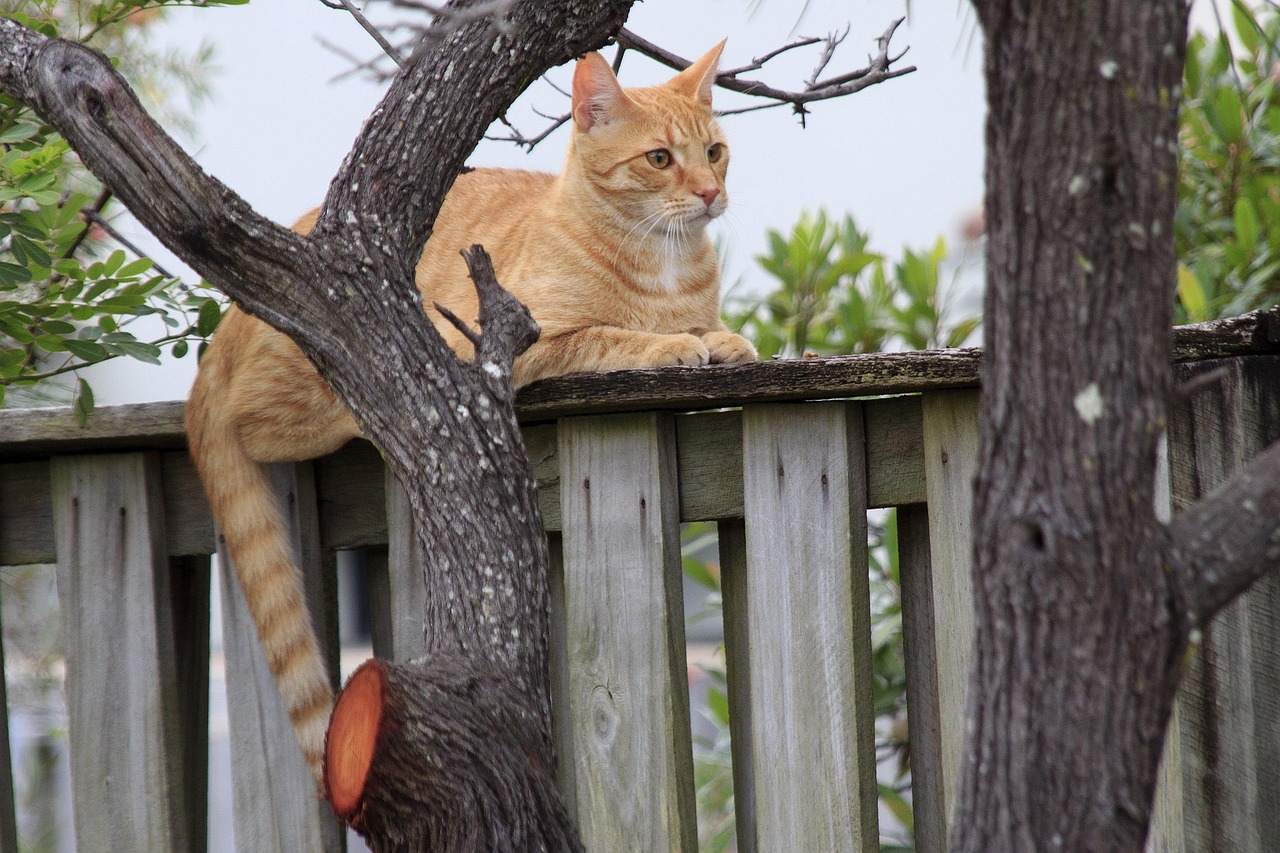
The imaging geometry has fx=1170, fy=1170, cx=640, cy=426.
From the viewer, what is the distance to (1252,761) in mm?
1618

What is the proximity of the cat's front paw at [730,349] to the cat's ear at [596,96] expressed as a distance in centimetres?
68

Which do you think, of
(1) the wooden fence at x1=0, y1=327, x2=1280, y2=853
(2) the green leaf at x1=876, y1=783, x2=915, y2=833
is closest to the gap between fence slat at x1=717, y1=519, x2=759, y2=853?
(1) the wooden fence at x1=0, y1=327, x2=1280, y2=853

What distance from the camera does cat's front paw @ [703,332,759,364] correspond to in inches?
86.9

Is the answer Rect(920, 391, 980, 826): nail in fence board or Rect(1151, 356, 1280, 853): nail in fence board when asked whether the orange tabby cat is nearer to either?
Rect(920, 391, 980, 826): nail in fence board

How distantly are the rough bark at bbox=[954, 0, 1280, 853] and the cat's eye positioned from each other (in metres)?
1.73

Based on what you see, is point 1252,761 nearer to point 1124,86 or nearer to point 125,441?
point 1124,86

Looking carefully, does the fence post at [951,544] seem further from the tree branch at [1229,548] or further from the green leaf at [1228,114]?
the green leaf at [1228,114]

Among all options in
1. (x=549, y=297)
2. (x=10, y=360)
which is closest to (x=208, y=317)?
(x=10, y=360)

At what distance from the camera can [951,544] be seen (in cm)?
171

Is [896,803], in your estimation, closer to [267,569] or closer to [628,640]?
[628,640]

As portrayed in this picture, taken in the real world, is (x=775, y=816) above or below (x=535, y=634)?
below

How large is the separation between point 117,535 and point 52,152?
0.68 metres

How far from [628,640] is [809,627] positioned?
0.93 feet

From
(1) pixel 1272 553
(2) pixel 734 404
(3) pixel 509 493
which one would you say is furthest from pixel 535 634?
(1) pixel 1272 553
